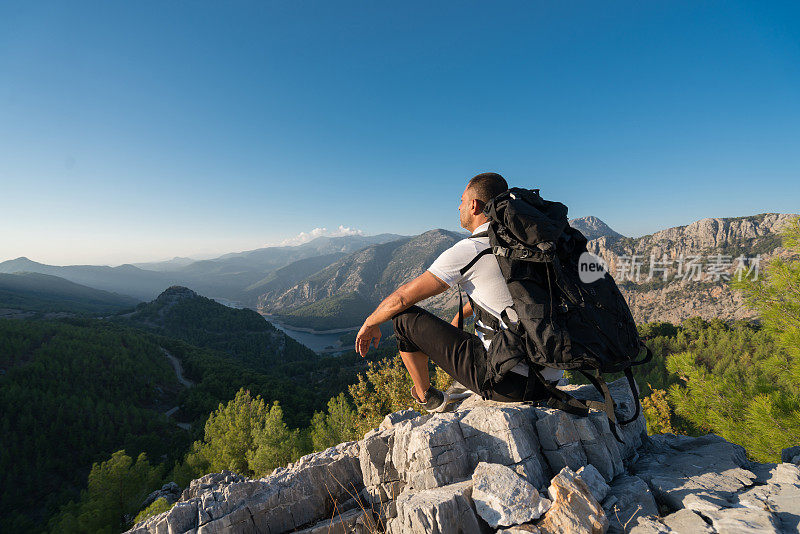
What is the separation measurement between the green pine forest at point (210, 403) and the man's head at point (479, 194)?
763cm

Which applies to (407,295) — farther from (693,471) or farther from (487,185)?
(693,471)

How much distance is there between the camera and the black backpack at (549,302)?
9.72ft

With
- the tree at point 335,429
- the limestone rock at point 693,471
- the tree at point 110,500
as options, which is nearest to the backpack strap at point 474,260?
the limestone rock at point 693,471

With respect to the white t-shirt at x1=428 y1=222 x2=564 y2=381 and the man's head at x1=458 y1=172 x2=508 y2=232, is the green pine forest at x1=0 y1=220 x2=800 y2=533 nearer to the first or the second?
the white t-shirt at x1=428 y1=222 x2=564 y2=381

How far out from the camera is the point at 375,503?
429 cm

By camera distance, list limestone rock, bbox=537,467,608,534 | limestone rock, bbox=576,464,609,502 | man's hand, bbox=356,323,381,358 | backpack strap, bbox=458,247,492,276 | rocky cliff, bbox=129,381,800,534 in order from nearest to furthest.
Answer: limestone rock, bbox=537,467,608,534, rocky cliff, bbox=129,381,800,534, limestone rock, bbox=576,464,609,502, backpack strap, bbox=458,247,492,276, man's hand, bbox=356,323,381,358

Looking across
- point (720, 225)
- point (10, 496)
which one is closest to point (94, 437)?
point (10, 496)

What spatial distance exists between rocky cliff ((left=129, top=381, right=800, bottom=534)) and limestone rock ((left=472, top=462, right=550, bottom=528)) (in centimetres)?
1

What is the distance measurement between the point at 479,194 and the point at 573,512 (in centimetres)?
353

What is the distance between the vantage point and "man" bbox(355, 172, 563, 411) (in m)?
3.40

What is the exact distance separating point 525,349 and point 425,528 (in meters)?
2.13

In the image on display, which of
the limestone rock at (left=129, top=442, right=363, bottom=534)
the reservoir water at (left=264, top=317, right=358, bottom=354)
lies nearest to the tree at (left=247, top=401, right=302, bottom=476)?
the limestone rock at (left=129, top=442, right=363, bottom=534)

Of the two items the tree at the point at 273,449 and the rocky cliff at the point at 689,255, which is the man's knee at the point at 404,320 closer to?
the tree at the point at 273,449

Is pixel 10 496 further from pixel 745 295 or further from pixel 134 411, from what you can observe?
pixel 745 295
